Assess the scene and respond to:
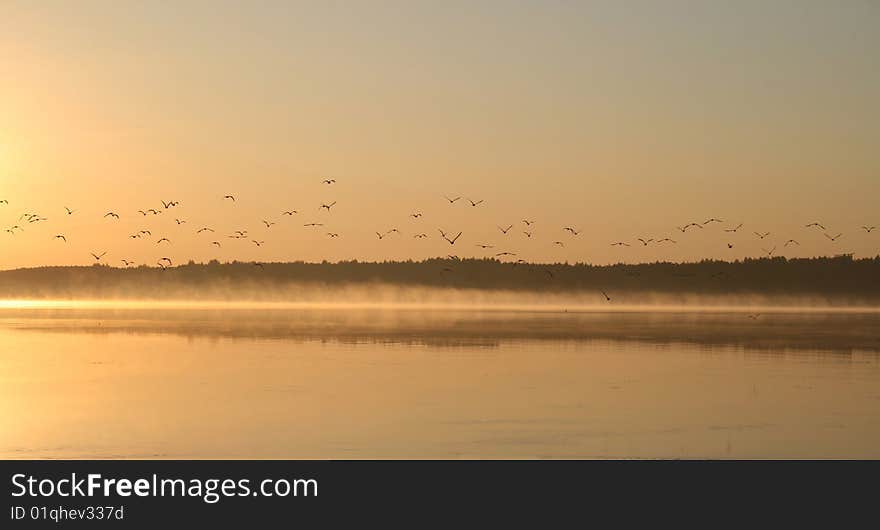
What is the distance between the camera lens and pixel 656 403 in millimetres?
32562

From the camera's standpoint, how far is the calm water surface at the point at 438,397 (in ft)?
84.6

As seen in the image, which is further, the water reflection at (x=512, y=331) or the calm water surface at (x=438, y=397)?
the water reflection at (x=512, y=331)

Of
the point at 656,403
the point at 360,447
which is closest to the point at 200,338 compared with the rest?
the point at 656,403

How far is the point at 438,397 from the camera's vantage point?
108 ft

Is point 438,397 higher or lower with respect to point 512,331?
higher

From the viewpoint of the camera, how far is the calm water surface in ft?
84.6

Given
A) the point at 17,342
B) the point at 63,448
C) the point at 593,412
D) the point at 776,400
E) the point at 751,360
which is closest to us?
the point at 63,448

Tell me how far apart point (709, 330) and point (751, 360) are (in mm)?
22303

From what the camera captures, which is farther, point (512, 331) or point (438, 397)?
point (512, 331)

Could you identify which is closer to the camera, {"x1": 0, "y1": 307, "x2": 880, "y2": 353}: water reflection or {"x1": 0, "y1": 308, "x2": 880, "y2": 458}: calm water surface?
{"x1": 0, "y1": 308, "x2": 880, "y2": 458}: calm water surface
